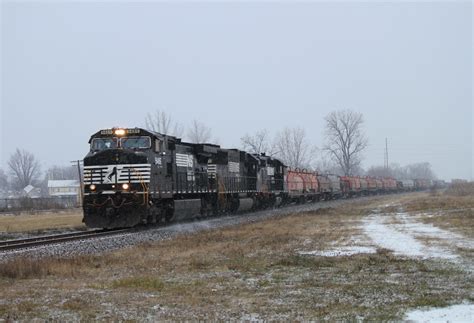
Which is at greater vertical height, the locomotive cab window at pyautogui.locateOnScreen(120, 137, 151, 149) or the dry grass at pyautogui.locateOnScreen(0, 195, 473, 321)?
the locomotive cab window at pyautogui.locateOnScreen(120, 137, 151, 149)

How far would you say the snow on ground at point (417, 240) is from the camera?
38.5 feet

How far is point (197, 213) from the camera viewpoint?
2606cm

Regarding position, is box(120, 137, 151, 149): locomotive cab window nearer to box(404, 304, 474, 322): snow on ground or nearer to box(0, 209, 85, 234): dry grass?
box(0, 209, 85, 234): dry grass

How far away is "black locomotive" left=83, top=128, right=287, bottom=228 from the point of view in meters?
20.3

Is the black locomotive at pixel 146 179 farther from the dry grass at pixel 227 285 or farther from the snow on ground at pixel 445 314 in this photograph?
the snow on ground at pixel 445 314

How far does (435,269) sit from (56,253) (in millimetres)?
9073

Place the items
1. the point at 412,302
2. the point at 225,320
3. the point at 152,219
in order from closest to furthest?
the point at 225,320 < the point at 412,302 < the point at 152,219

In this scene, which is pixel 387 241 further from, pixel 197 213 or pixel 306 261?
pixel 197 213

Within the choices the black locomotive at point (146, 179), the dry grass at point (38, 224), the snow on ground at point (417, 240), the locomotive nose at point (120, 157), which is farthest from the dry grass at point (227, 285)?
the dry grass at point (38, 224)

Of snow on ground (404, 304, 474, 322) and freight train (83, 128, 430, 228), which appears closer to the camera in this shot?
snow on ground (404, 304, 474, 322)

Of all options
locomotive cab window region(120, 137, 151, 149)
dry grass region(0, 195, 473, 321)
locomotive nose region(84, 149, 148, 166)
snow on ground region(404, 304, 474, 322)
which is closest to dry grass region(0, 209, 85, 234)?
locomotive nose region(84, 149, 148, 166)

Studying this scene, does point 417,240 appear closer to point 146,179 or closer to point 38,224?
point 146,179

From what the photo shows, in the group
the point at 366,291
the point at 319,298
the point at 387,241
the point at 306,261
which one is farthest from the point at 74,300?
the point at 387,241

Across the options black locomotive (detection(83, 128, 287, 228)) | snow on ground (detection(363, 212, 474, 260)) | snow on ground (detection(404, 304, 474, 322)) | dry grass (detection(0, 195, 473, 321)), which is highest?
black locomotive (detection(83, 128, 287, 228))
